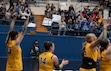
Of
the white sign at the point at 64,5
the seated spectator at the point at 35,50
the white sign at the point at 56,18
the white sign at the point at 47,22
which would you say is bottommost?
the seated spectator at the point at 35,50

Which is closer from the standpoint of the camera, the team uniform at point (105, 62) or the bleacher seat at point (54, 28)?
the team uniform at point (105, 62)

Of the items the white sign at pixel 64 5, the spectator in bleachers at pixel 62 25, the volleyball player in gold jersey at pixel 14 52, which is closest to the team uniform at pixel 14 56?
the volleyball player in gold jersey at pixel 14 52

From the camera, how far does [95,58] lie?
7.54 metres

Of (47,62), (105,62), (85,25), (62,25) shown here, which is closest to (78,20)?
(85,25)

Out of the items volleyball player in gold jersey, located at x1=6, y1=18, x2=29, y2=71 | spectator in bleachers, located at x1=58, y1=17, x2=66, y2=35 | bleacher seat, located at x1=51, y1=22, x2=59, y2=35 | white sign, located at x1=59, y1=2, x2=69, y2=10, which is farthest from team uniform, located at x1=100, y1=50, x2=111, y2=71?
white sign, located at x1=59, y1=2, x2=69, y2=10

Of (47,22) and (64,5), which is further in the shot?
(64,5)

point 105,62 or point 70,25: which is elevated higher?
point 105,62

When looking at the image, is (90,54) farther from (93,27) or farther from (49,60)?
(93,27)

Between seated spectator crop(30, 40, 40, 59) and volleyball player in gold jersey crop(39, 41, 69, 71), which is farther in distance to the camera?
seated spectator crop(30, 40, 40, 59)

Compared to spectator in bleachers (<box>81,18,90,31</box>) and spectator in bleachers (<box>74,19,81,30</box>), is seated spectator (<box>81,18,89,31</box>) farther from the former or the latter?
spectator in bleachers (<box>74,19,81,30</box>)

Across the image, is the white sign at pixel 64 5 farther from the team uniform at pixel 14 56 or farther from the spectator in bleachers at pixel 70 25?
the team uniform at pixel 14 56

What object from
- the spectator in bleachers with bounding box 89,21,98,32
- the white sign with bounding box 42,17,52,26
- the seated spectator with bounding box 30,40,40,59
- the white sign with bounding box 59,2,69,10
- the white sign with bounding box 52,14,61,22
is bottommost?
the seated spectator with bounding box 30,40,40,59

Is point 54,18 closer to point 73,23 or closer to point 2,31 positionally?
point 73,23

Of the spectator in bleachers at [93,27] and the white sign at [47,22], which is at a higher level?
the white sign at [47,22]
